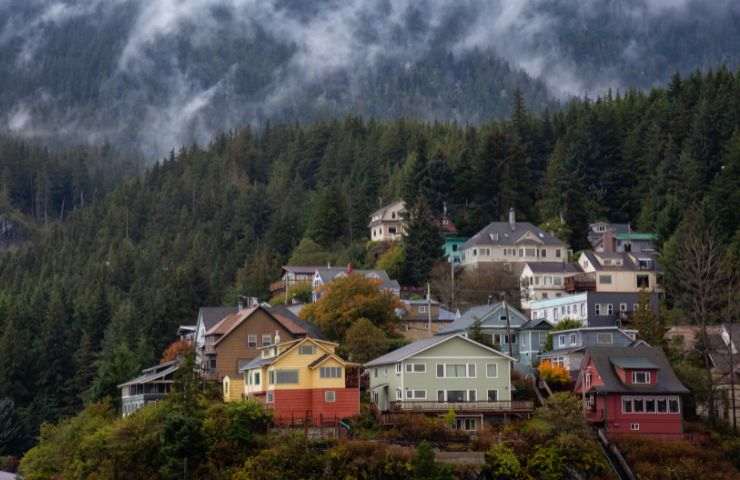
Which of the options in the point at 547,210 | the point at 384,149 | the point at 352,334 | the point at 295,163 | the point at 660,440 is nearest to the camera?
the point at 660,440

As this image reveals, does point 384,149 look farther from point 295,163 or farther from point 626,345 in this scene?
point 626,345

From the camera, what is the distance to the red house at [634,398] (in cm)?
7819

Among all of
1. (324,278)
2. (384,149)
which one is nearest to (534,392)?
(324,278)

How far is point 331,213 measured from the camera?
146 m

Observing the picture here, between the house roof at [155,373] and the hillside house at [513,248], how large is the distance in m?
39.2

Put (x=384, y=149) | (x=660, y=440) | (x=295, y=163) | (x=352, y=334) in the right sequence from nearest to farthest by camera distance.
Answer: (x=660, y=440) → (x=352, y=334) → (x=384, y=149) → (x=295, y=163)

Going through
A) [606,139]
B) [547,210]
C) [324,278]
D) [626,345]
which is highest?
[606,139]

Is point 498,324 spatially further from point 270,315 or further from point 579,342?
point 270,315

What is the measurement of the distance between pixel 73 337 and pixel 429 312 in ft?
117

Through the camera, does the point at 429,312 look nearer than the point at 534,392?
No

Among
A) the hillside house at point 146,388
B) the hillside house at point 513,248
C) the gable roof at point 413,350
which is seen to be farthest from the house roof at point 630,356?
the hillside house at point 513,248

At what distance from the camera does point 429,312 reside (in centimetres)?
10500

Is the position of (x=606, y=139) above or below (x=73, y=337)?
above

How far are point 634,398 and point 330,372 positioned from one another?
18.8 meters
